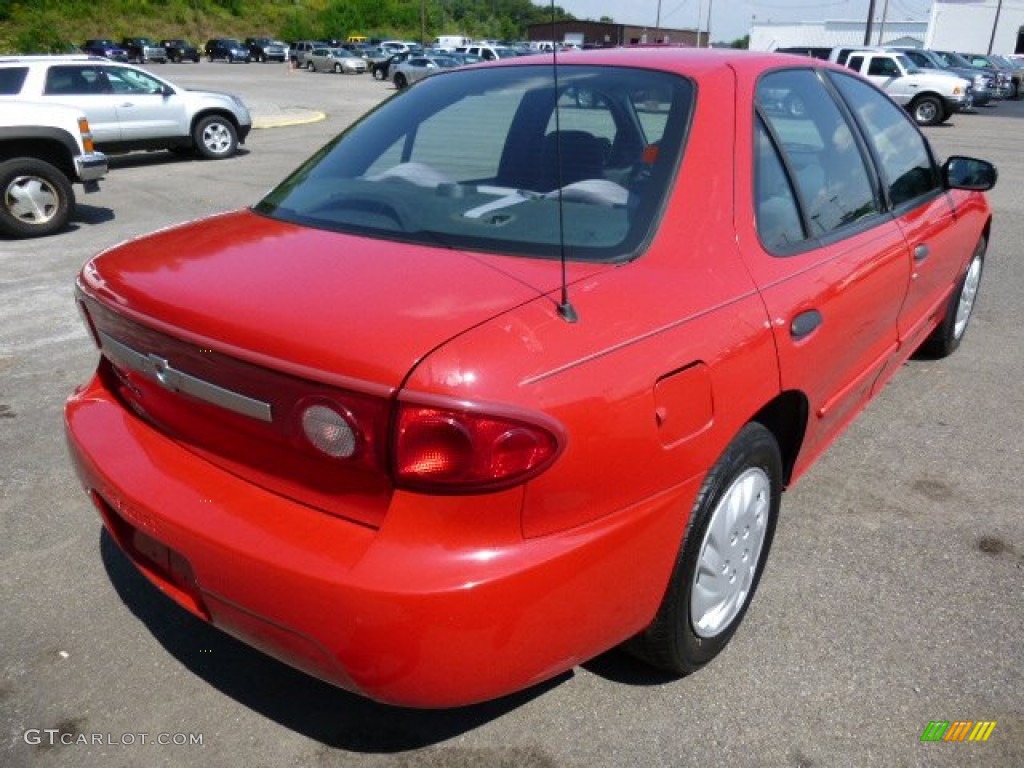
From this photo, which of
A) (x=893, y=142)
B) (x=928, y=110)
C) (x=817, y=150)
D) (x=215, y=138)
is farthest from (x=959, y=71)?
(x=817, y=150)

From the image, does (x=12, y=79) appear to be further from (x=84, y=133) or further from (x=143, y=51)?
(x=143, y=51)

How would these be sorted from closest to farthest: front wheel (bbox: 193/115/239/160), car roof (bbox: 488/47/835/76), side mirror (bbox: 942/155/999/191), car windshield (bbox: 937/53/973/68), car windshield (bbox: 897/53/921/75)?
car roof (bbox: 488/47/835/76)
side mirror (bbox: 942/155/999/191)
front wheel (bbox: 193/115/239/160)
car windshield (bbox: 897/53/921/75)
car windshield (bbox: 937/53/973/68)

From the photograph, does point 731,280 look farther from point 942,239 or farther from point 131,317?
point 942,239

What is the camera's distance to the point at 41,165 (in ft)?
27.3

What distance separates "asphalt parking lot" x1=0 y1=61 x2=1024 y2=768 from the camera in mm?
2225

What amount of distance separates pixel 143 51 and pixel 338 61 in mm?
14628

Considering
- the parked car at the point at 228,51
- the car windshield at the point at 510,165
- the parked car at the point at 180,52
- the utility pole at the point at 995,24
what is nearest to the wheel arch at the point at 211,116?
the car windshield at the point at 510,165

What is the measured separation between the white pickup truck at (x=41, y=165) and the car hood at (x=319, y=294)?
22.7 feet

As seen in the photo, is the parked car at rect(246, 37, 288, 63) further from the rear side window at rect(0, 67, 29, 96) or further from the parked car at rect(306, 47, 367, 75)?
the rear side window at rect(0, 67, 29, 96)

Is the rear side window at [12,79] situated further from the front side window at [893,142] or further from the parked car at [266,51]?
the parked car at [266,51]

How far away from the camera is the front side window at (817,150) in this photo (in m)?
2.73

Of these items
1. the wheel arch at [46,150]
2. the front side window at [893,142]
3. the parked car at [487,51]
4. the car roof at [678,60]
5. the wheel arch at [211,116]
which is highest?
the car roof at [678,60]

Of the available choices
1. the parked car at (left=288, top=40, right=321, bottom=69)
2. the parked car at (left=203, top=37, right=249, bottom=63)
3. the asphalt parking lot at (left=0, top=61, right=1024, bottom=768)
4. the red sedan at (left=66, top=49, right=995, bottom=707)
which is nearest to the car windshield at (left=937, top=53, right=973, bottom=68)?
the asphalt parking lot at (left=0, top=61, right=1024, bottom=768)

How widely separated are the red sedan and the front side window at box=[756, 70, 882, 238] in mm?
18
